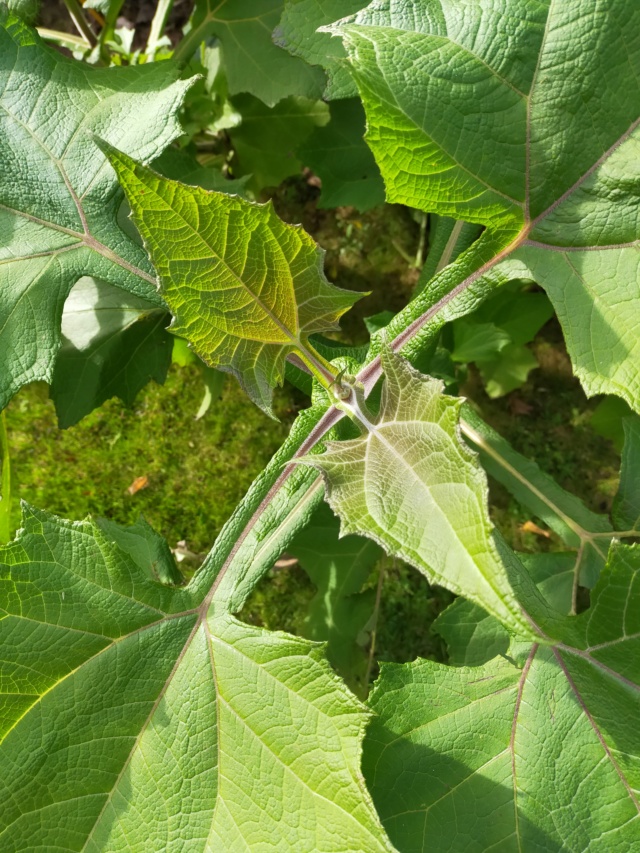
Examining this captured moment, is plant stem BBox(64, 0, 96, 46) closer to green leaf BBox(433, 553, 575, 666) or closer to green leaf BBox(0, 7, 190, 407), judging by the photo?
green leaf BBox(0, 7, 190, 407)

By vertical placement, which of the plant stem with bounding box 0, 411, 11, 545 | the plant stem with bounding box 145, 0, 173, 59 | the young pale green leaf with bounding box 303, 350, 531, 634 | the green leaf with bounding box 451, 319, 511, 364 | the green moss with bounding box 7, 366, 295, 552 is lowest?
the green moss with bounding box 7, 366, 295, 552

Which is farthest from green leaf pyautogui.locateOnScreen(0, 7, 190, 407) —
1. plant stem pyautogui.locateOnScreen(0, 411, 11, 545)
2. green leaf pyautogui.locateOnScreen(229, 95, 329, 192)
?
green leaf pyautogui.locateOnScreen(229, 95, 329, 192)

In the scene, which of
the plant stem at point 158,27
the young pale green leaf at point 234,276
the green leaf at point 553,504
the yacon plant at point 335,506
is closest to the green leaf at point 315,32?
the yacon plant at point 335,506

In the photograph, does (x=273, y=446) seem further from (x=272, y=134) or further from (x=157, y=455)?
(x=272, y=134)

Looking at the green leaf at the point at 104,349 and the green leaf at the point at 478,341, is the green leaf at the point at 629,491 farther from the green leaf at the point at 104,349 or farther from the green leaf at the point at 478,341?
the green leaf at the point at 104,349

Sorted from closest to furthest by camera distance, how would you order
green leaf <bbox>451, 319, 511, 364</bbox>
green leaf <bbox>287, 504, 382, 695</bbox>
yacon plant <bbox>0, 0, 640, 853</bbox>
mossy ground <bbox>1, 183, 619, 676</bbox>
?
1. yacon plant <bbox>0, 0, 640, 853</bbox>
2. green leaf <bbox>451, 319, 511, 364</bbox>
3. green leaf <bbox>287, 504, 382, 695</bbox>
4. mossy ground <bbox>1, 183, 619, 676</bbox>

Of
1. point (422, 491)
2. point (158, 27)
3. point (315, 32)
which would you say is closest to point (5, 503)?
point (422, 491)

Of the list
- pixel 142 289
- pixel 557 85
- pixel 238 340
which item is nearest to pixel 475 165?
pixel 557 85
